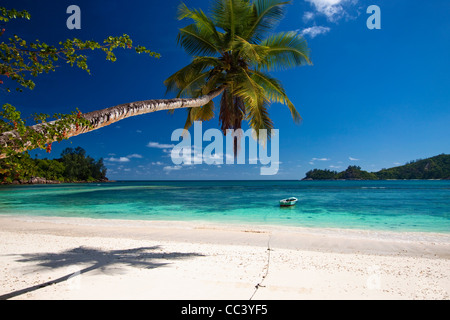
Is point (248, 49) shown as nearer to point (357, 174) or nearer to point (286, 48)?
point (286, 48)

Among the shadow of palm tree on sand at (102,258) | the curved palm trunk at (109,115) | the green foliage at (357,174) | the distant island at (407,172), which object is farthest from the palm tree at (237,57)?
the green foliage at (357,174)

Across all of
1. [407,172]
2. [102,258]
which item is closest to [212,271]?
[102,258]

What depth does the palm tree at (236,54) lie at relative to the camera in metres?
7.76

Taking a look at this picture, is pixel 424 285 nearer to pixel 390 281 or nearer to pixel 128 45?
pixel 390 281

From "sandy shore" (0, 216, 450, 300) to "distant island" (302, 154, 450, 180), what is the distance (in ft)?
425

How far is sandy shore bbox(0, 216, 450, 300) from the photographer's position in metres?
3.73

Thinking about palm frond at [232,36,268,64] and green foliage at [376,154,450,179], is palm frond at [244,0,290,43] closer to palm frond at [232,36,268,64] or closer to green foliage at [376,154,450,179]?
palm frond at [232,36,268,64]

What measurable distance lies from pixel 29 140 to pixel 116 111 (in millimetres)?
1588

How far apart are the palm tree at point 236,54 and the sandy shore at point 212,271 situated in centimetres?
409

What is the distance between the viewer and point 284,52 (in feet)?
27.8

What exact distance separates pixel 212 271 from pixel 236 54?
5.93m

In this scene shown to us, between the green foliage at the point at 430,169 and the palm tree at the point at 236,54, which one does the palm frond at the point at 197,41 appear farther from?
the green foliage at the point at 430,169

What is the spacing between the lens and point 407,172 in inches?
4754
